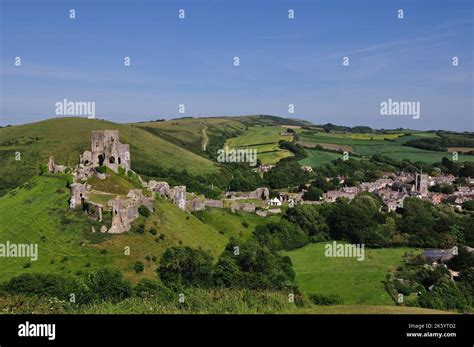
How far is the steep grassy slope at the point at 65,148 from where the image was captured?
88.2 m

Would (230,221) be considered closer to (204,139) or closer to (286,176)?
(286,176)

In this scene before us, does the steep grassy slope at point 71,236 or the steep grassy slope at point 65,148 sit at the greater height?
the steep grassy slope at point 65,148

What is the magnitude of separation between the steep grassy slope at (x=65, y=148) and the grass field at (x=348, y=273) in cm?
4734

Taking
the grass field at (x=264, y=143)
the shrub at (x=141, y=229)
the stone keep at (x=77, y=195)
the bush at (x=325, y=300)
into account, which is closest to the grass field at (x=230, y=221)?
the shrub at (x=141, y=229)

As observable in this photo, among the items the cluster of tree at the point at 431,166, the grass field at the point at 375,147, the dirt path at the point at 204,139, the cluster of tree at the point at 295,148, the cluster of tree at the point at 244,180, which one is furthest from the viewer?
the dirt path at the point at 204,139

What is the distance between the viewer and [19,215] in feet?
137

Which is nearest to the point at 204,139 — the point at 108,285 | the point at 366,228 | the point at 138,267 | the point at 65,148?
the point at 65,148

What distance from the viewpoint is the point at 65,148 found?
9938cm

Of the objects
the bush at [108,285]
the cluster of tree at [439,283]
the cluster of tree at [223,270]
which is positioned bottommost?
the cluster of tree at [439,283]

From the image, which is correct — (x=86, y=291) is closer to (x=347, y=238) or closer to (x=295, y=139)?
(x=347, y=238)

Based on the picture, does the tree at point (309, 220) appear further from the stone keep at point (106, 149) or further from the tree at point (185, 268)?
the tree at point (185, 268)

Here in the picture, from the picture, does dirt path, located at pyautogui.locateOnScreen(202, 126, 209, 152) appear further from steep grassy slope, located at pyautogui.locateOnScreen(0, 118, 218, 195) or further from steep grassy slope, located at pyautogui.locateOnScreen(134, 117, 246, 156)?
steep grassy slope, located at pyautogui.locateOnScreen(0, 118, 218, 195)

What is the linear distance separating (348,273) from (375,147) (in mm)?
112040
